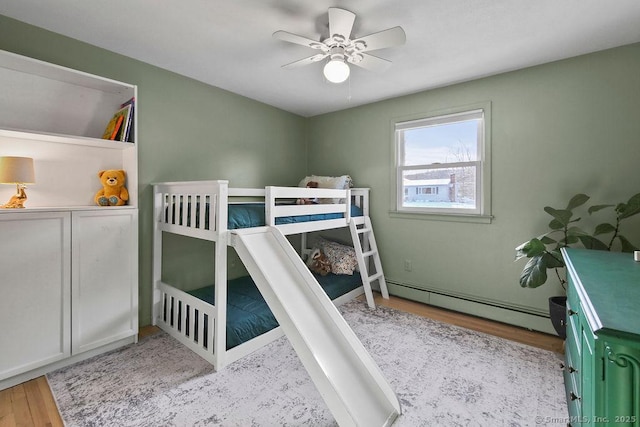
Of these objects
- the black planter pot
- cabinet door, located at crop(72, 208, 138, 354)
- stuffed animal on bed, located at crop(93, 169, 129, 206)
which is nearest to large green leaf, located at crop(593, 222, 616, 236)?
the black planter pot

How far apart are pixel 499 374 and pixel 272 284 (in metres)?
1.65

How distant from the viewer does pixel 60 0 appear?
1.77m

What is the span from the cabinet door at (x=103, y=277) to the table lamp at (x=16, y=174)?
31 centimetres

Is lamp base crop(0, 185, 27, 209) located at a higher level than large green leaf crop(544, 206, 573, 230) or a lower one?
higher

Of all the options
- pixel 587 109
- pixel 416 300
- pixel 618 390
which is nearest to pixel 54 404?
pixel 618 390

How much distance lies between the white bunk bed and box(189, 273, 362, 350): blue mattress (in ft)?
0.21

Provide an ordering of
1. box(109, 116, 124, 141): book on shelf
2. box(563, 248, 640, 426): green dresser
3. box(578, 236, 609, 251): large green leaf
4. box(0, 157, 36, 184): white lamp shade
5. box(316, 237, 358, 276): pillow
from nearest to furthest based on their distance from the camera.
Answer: box(563, 248, 640, 426): green dresser
box(0, 157, 36, 184): white lamp shade
box(578, 236, 609, 251): large green leaf
box(109, 116, 124, 141): book on shelf
box(316, 237, 358, 276): pillow

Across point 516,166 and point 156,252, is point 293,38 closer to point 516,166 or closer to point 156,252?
point 156,252

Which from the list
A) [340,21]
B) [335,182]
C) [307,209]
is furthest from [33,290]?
[335,182]

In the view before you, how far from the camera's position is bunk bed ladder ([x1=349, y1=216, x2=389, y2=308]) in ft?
10.5

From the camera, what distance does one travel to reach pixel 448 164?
10.1ft

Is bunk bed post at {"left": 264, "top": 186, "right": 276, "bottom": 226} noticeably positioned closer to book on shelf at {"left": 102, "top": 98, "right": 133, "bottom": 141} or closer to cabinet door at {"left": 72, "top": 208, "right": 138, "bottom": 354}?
cabinet door at {"left": 72, "top": 208, "right": 138, "bottom": 354}

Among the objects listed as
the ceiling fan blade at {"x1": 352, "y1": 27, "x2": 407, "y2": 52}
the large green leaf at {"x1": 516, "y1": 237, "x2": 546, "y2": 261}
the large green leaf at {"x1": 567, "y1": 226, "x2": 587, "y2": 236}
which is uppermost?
the ceiling fan blade at {"x1": 352, "y1": 27, "x2": 407, "y2": 52}

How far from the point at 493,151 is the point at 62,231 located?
3.54 m
